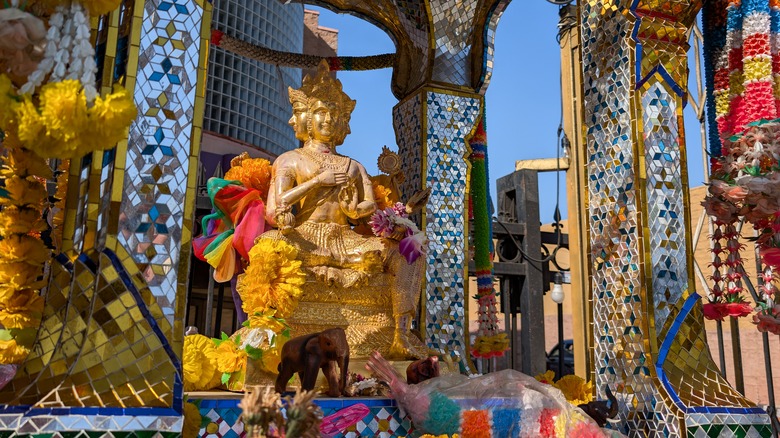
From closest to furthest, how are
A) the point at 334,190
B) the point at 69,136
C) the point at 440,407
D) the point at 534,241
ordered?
1. the point at 69,136
2. the point at 440,407
3. the point at 334,190
4. the point at 534,241

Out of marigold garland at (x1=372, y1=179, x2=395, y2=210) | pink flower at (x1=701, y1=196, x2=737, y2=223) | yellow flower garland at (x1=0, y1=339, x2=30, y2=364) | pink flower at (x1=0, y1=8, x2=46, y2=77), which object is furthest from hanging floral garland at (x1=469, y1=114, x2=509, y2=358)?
pink flower at (x1=0, y1=8, x2=46, y2=77)

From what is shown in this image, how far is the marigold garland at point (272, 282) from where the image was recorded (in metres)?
4.92

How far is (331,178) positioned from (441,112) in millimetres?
1916

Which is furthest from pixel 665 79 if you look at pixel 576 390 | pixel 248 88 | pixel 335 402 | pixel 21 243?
pixel 248 88

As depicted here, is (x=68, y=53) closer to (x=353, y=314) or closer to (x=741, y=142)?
(x=353, y=314)

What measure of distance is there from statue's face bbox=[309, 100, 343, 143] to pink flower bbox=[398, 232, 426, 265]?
1.36 metres

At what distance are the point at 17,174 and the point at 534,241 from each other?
27.8ft

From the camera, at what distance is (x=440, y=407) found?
418 cm

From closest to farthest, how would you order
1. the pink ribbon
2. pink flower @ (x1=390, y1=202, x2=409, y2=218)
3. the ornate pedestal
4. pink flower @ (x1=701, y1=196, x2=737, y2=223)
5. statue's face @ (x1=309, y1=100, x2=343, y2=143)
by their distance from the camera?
1. the pink ribbon
2. pink flower @ (x1=701, y1=196, x2=737, y2=223)
3. the ornate pedestal
4. pink flower @ (x1=390, y1=202, x2=409, y2=218)
5. statue's face @ (x1=309, y1=100, x2=343, y2=143)

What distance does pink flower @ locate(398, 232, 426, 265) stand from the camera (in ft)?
18.9

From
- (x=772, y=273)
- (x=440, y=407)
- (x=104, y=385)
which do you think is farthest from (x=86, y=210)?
(x=772, y=273)

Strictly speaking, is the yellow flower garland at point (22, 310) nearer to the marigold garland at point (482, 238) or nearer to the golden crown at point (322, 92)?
the golden crown at point (322, 92)

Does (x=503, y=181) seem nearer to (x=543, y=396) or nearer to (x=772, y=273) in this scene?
(x=772, y=273)

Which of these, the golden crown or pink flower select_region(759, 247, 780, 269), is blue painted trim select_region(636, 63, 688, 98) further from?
the golden crown
